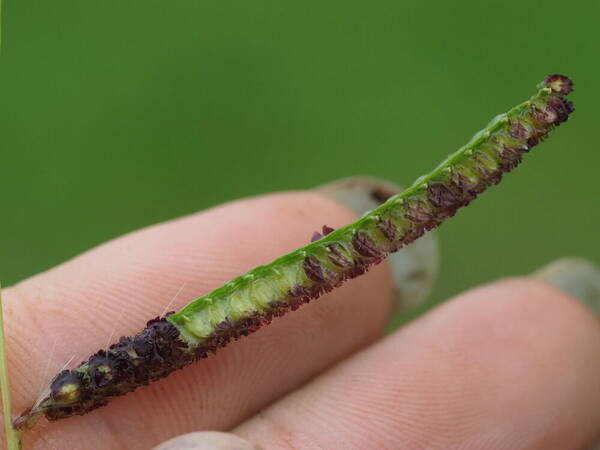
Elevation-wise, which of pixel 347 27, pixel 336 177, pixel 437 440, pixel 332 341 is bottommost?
pixel 437 440

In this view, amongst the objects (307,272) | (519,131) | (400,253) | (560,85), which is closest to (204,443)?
(307,272)

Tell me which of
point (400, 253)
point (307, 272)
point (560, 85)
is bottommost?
point (400, 253)

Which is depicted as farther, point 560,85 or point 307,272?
point 307,272

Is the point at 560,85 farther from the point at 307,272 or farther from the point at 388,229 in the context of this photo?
the point at 307,272

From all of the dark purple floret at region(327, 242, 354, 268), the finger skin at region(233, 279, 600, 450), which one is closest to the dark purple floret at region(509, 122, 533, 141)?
the dark purple floret at region(327, 242, 354, 268)

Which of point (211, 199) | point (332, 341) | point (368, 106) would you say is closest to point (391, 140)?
point (368, 106)

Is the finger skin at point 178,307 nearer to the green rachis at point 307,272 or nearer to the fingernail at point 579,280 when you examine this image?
the green rachis at point 307,272

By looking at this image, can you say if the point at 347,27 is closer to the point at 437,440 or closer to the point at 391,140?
the point at 391,140

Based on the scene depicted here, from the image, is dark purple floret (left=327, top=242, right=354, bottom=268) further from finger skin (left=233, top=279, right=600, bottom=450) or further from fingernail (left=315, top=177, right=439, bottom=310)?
fingernail (left=315, top=177, right=439, bottom=310)
